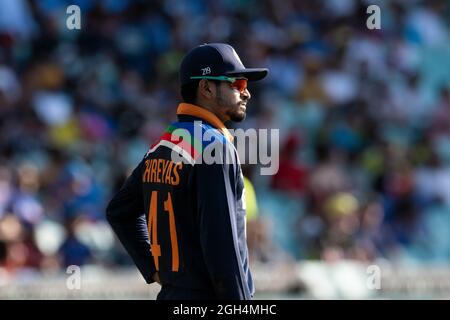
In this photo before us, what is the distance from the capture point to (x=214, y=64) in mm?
4508

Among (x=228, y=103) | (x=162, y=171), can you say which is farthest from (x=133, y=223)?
(x=228, y=103)

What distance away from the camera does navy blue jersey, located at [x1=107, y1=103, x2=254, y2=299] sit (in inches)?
164

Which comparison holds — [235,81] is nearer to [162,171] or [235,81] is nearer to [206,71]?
[206,71]

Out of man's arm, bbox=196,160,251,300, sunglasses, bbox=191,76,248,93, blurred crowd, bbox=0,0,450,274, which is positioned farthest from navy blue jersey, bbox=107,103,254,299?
blurred crowd, bbox=0,0,450,274

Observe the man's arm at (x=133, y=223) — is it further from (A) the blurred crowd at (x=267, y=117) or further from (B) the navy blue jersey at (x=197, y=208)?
(A) the blurred crowd at (x=267, y=117)

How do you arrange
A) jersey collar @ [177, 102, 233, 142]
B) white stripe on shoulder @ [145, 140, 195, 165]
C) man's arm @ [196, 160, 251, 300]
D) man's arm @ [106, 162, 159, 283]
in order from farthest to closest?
man's arm @ [106, 162, 159, 283] → jersey collar @ [177, 102, 233, 142] → white stripe on shoulder @ [145, 140, 195, 165] → man's arm @ [196, 160, 251, 300]

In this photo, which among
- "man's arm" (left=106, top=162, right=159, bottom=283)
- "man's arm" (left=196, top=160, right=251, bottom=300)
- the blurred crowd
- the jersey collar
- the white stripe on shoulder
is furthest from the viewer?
the blurred crowd

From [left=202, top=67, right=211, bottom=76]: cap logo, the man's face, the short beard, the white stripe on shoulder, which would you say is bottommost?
the white stripe on shoulder

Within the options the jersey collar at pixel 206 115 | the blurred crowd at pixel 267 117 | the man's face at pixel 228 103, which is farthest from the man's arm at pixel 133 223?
the blurred crowd at pixel 267 117

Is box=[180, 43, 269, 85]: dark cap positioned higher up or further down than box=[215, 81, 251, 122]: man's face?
higher up

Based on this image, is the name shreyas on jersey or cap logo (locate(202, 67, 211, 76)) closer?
the name shreyas on jersey

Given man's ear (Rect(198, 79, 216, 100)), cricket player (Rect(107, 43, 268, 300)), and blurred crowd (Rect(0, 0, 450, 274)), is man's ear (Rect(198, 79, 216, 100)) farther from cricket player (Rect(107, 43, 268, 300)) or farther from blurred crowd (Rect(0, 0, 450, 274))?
blurred crowd (Rect(0, 0, 450, 274))

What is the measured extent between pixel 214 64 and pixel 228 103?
176mm

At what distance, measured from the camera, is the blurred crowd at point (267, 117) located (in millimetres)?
11234
